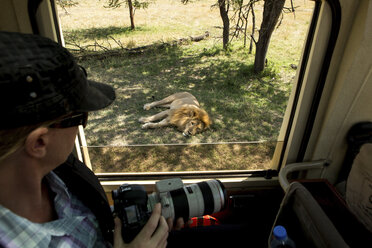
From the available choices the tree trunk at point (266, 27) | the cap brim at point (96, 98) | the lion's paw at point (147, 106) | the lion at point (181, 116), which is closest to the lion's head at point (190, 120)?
the lion at point (181, 116)

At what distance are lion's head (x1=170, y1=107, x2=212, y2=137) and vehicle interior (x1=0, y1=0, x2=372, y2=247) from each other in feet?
6.05

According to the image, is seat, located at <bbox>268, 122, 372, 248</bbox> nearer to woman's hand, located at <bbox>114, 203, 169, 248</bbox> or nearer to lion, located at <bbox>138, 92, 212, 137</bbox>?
woman's hand, located at <bbox>114, 203, 169, 248</bbox>

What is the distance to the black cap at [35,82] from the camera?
594 millimetres

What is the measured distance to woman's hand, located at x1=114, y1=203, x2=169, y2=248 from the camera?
3.08 feet

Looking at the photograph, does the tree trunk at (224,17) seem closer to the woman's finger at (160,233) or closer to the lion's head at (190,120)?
the lion's head at (190,120)

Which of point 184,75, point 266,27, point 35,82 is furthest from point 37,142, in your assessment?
point 184,75

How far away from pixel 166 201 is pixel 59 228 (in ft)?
1.48

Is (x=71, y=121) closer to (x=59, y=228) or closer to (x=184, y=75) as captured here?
(x=59, y=228)

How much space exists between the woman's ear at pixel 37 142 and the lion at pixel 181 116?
3.06 meters

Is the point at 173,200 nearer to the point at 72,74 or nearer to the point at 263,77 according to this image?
the point at 72,74

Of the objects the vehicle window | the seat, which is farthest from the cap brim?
the vehicle window

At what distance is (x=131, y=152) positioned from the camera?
2.53 metres

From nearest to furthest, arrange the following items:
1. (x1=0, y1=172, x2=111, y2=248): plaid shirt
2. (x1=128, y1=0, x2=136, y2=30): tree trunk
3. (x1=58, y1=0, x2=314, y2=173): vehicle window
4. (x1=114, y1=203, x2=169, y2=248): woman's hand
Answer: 1. (x1=0, y1=172, x2=111, y2=248): plaid shirt
2. (x1=114, y1=203, x2=169, y2=248): woman's hand
3. (x1=58, y1=0, x2=314, y2=173): vehicle window
4. (x1=128, y1=0, x2=136, y2=30): tree trunk

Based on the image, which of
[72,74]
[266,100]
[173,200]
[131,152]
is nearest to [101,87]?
[72,74]
